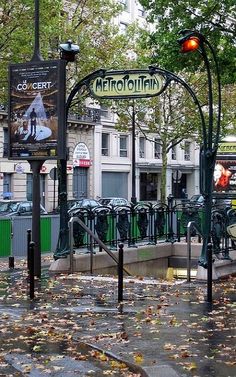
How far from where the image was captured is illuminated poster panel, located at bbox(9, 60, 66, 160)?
1363cm

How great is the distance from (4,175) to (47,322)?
127 ft

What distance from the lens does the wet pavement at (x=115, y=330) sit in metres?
7.35

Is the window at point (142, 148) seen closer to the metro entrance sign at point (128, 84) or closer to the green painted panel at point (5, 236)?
the green painted panel at point (5, 236)

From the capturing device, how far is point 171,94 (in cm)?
4094

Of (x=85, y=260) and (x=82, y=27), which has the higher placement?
(x=82, y=27)

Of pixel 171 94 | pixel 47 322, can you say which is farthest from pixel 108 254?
pixel 171 94

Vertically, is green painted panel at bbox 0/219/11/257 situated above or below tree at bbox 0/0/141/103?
below

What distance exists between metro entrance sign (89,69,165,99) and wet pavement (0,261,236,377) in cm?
425

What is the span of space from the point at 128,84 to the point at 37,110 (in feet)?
7.99

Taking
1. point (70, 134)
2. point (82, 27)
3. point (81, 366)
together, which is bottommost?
point (81, 366)

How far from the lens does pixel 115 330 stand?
9.16 metres

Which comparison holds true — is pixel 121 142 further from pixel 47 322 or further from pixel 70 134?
pixel 47 322

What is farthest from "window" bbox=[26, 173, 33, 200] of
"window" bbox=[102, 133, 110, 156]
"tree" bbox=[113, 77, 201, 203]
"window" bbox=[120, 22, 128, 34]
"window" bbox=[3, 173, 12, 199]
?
"window" bbox=[120, 22, 128, 34]

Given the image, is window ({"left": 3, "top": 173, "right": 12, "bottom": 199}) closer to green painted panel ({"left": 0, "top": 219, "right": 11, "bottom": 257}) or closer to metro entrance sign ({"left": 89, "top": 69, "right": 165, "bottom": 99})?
green painted panel ({"left": 0, "top": 219, "right": 11, "bottom": 257})
